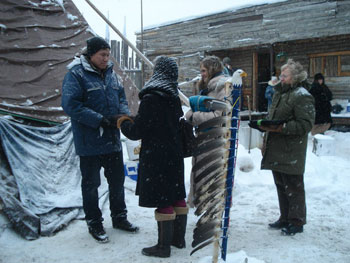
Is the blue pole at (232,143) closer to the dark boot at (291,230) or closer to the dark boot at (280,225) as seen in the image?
the dark boot at (291,230)

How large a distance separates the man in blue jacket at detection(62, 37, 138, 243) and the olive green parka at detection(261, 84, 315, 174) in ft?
4.95

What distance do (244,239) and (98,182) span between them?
149 centimetres

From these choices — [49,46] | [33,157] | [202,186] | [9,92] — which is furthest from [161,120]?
[49,46]

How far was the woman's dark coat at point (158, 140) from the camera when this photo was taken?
245cm

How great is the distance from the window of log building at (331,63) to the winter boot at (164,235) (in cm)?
1056

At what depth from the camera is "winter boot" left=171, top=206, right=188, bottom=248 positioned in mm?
2732

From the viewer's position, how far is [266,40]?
11852 mm

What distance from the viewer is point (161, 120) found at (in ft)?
8.13

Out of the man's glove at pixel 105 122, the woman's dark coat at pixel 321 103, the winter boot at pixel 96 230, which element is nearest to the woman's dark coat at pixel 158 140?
the man's glove at pixel 105 122

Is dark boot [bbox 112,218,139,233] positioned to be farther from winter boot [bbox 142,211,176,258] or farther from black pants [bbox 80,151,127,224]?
winter boot [bbox 142,211,176,258]

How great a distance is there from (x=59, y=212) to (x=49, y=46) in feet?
9.89

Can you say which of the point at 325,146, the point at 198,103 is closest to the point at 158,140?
the point at 198,103

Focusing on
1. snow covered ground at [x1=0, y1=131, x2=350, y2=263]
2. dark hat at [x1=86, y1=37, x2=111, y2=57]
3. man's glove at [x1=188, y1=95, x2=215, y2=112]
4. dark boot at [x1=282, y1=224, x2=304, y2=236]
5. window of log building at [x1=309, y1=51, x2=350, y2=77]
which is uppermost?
window of log building at [x1=309, y1=51, x2=350, y2=77]

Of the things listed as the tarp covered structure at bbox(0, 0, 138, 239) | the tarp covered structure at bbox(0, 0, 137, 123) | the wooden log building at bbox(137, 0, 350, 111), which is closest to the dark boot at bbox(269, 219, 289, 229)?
the tarp covered structure at bbox(0, 0, 138, 239)
